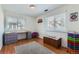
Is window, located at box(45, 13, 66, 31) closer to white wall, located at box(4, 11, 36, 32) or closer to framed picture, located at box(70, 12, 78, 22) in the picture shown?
framed picture, located at box(70, 12, 78, 22)

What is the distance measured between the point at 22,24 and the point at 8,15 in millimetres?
1185

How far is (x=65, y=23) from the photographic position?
321 centimetres

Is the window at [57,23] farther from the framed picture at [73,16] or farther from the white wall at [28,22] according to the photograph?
the white wall at [28,22]

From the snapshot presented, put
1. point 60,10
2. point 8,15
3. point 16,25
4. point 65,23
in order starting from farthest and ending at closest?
point 16,25
point 8,15
point 60,10
point 65,23

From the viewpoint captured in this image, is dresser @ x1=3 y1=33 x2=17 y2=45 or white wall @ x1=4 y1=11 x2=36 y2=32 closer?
dresser @ x1=3 y1=33 x2=17 y2=45

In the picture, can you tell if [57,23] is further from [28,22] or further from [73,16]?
[28,22]

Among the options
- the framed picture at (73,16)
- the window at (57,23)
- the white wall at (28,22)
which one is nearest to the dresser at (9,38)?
the white wall at (28,22)

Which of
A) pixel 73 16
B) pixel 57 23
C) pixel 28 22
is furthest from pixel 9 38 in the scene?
pixel 73 16

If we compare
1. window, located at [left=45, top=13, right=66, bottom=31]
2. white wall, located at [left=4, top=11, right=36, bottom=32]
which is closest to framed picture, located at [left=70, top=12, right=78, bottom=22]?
window, located at [left=45, top=13, right=66, bottom=31]

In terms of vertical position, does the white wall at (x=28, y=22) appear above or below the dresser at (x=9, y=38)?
above

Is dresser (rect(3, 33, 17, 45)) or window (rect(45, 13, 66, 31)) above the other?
window (rect(45, 13, 66, 31))

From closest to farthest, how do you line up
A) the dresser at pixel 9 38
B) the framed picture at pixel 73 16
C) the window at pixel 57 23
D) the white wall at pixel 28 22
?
the framed picture at pixel 73 16, the window at pixel 57 23, the dresser at pixel 9 38, the white wall at pixel 28 22
